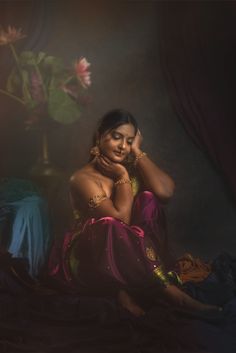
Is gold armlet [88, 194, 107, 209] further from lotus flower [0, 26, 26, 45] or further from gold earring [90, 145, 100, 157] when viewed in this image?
lotus flower [0, 26, 26, 45]

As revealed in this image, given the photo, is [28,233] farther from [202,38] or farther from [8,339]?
[202,38]

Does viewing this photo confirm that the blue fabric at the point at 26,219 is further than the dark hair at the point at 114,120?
No

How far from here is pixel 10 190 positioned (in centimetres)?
528

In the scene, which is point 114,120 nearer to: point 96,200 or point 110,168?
point 110,168

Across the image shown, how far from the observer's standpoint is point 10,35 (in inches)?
215

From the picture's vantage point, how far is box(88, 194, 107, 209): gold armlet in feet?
16.9

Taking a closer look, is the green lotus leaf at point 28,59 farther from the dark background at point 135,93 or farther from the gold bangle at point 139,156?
the gold bangle at point 139,156

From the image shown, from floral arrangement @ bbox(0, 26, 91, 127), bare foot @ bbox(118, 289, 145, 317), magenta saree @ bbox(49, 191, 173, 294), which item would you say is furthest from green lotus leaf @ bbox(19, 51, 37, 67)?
bare foot @ bbox(118, 289, 145, 317)

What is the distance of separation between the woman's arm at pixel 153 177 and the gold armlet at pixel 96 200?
1.45 feet

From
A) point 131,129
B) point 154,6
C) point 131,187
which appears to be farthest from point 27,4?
point 131,187

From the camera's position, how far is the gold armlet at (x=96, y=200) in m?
5.17

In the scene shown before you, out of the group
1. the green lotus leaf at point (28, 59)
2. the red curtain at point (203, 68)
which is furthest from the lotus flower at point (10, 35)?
the red curtain at point (203, 68)

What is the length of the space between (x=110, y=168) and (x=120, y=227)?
0.60 m

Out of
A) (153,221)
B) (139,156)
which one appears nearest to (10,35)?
(139,156)
